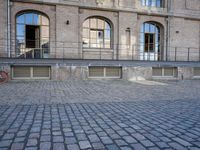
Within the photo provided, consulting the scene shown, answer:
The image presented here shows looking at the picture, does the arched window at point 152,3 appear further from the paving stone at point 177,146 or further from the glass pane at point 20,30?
the paving stone at point 177,146

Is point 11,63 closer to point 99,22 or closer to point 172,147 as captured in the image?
point 99,22

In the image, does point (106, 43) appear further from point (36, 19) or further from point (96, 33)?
point (36, 19)

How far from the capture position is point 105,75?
14164mm

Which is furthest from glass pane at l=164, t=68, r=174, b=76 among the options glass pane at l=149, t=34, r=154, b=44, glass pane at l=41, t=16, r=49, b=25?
glass pane at l=41, t=16, r=49, b=25

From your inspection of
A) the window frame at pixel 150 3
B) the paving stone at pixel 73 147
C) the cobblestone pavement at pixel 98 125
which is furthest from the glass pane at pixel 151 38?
the paving stone at pixel 73 147

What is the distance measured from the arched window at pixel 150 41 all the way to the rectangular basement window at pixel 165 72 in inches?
125

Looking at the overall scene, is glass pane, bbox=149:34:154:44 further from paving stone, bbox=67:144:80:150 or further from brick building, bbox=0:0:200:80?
paving stone, bbox=67:144:80:150

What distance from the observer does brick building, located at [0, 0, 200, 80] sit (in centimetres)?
1341

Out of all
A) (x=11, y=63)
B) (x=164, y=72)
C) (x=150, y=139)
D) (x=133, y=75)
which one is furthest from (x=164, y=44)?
(x=150, y=139)

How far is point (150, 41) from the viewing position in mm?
19016

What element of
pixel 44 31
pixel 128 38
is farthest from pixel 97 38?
pixel 44 31

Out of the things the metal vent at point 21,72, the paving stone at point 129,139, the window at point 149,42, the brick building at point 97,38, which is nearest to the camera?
the paving stone at point 129,139

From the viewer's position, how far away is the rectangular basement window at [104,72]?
45.5 ft

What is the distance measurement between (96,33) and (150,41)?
5.51 metres
